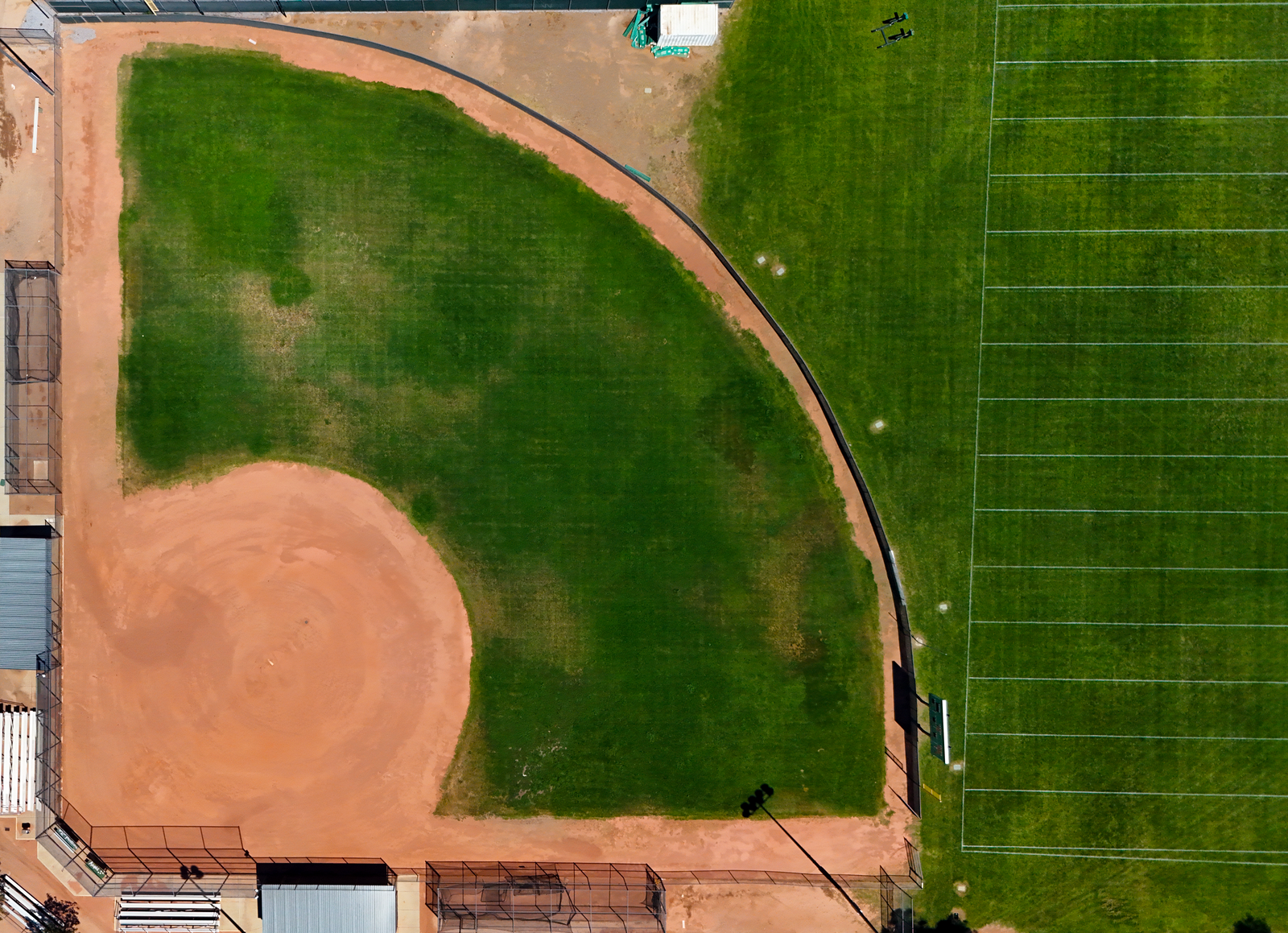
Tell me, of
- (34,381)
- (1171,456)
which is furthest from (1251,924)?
(34,381)

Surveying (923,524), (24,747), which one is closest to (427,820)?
(24,747)

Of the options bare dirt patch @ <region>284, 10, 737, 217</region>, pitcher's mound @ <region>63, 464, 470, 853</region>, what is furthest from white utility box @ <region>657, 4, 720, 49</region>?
pitcher's mound @ <region>63, 464, 470, 853</region>

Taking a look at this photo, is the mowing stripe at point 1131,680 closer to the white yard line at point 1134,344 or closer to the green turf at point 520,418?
the green turf at point 520,418

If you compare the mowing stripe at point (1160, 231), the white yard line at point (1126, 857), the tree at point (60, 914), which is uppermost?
the mowing stripe at point (1160, 231)

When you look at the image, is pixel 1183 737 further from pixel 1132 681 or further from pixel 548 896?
pixel 548 896

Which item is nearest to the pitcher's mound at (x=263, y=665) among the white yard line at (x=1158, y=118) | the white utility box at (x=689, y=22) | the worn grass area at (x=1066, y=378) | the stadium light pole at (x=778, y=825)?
the stadium light pole at (x=778, y=825)

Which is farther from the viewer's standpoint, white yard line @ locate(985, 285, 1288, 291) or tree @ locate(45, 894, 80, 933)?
tree @ locate(45, 894, 80, 933)

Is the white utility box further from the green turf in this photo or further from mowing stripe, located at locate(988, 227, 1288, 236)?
mowing stripe, located at locate(988, 227, 1288, 236)
